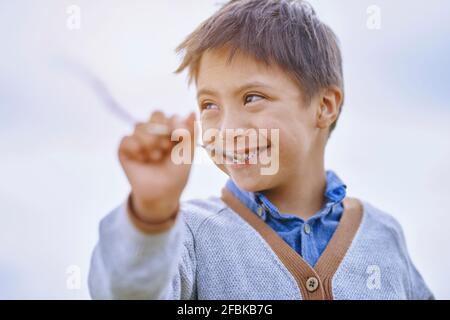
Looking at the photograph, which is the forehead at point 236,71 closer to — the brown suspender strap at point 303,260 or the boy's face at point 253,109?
the boy's face at point 253,109

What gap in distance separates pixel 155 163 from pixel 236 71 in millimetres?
331

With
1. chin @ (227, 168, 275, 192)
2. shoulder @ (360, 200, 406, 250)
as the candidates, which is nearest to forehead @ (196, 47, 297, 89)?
chin @ (227, 168, 275, 192)

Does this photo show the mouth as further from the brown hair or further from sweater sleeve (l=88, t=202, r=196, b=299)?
sweater sleeve (l=88, t=202, r=196, b=299)

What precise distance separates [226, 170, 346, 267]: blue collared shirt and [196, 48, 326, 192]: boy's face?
34 millimetres

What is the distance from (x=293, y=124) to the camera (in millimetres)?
880

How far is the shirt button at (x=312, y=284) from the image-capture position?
81 centimetres

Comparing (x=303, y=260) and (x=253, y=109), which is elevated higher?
(x=253, y=109)

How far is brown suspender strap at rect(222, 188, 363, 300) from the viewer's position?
0.81 m

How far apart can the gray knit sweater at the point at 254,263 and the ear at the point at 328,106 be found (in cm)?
15

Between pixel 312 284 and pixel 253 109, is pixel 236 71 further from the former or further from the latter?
pixel 312 284

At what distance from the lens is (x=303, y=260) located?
0.82 meters

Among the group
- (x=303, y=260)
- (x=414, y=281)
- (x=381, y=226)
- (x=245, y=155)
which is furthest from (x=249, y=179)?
(x=414, y=281)
